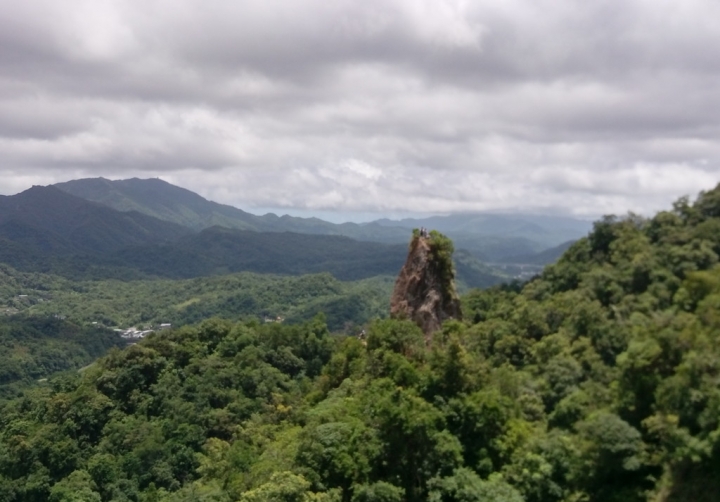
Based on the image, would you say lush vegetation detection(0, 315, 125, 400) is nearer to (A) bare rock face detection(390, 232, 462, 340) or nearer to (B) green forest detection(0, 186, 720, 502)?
(B) green forest detection(0, 186, 720, 502)

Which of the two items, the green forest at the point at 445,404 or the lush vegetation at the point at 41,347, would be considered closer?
the green forest at the point at 445,404

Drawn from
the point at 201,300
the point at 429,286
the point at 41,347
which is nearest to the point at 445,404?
the point at 429,286

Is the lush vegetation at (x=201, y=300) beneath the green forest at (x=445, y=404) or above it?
beneath

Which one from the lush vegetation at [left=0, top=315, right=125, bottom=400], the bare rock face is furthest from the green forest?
the lush vegetation at [left=0, top=315, right=125, bottom=400]

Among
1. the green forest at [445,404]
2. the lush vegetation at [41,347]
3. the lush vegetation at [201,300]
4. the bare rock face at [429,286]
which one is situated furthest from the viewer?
the lush vegetation at [201,300]

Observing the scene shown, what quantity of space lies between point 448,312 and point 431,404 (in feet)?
46.2

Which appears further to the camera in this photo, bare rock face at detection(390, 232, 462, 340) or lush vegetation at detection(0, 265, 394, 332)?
lush vegetation at detection(0, 265, 394, 332)

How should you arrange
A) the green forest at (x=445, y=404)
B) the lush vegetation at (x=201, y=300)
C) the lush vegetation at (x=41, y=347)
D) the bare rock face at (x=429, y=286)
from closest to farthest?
the green forest at (x=445, y=404) < the bare rock face at (x=429, y=286) < the lush vegetation at (x=41, y=347) < the lush vegetation at (x=201, y=300)

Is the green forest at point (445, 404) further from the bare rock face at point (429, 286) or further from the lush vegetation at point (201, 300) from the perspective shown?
the lush vegetation at point (201, 300)

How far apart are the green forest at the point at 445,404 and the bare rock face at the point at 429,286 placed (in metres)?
1.84

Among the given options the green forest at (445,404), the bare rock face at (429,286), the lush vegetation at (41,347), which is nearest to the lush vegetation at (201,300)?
the lush vegetation at (41,347)

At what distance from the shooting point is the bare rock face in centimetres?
3472

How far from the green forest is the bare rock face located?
1840 mm

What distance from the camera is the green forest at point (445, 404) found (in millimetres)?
16844
